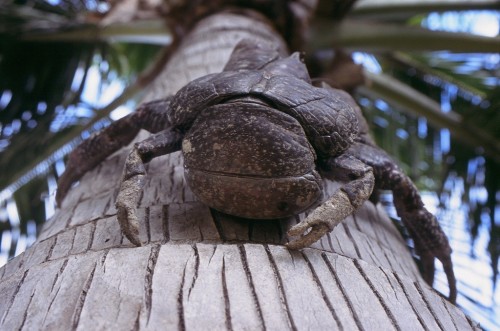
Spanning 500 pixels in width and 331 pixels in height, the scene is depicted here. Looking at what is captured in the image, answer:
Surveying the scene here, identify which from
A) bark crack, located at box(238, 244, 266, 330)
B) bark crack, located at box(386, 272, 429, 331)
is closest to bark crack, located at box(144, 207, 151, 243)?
bark crack, located at box(238, 244, 266, 330)

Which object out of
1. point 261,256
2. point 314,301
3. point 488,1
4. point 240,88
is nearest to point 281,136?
point 240,88

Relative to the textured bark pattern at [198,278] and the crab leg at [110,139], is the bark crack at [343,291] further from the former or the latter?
the crab leg at [110,139]

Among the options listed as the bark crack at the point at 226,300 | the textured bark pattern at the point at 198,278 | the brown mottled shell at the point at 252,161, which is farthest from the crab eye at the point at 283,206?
the bark crack at the point at 226,300

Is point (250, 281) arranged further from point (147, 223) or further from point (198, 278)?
point (147, 223)

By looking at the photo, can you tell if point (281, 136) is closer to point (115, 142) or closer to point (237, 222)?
point (237, 222)

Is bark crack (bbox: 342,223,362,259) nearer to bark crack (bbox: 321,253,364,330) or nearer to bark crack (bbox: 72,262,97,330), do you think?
bark crack (bbox: 321,253,364,330)

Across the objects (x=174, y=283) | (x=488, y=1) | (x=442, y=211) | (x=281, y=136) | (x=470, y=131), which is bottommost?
(x=442, y=211)
